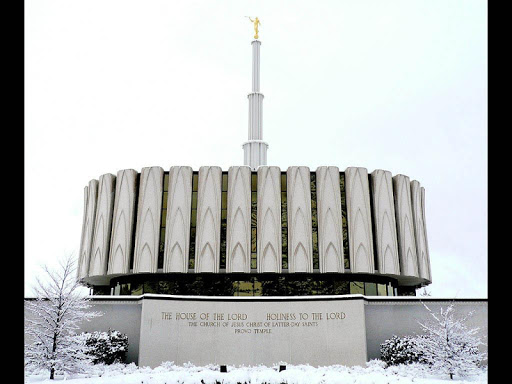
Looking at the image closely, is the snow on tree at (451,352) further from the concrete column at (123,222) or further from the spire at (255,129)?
the spire at (255,129)

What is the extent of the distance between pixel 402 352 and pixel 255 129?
29.9 metres

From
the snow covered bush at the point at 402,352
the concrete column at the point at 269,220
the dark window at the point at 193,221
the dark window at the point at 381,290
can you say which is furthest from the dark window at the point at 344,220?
the dark window at the point at 193,221

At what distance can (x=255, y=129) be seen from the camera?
51.0 m

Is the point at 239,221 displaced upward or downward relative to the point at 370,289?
upward

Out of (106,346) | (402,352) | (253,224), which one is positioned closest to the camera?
(402,352)

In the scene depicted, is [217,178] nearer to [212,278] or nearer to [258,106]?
[212,278]

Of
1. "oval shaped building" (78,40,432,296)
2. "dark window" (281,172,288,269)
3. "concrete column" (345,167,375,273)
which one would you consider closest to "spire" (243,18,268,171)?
"dark window" (281,172,288,269)

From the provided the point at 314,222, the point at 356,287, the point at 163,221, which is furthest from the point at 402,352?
the point at 163,221

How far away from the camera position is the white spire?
49781mm

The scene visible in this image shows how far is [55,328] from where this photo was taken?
71.2 ft

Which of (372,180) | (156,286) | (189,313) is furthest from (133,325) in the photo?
(372,180)

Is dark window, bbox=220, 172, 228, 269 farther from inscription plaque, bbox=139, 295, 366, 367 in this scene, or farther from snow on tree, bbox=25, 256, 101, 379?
snow on tree, bbox=25, 256, 101, 379

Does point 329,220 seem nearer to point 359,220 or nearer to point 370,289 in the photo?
point 359,220
